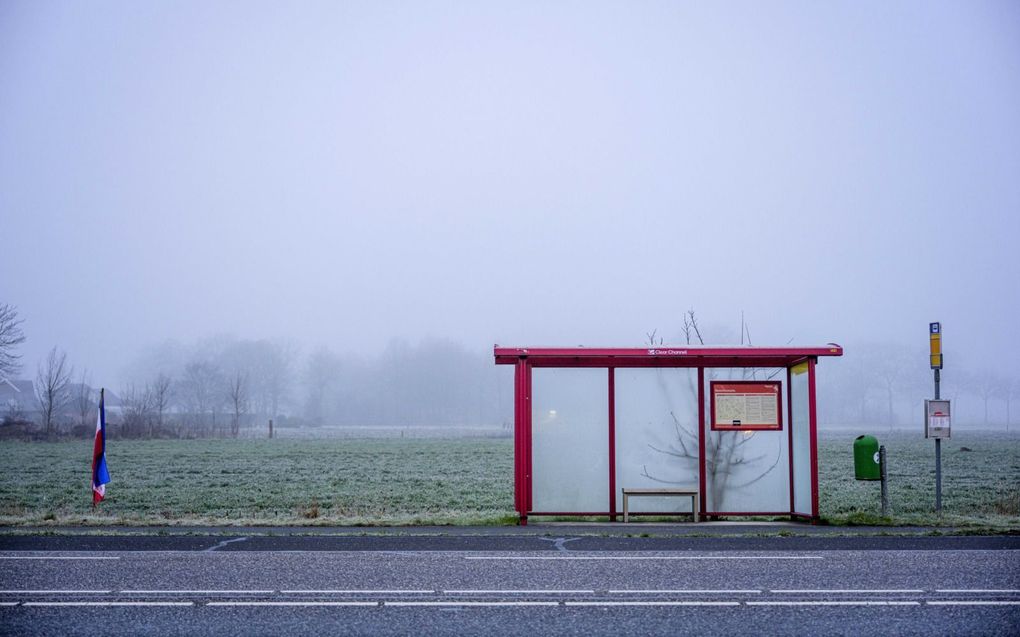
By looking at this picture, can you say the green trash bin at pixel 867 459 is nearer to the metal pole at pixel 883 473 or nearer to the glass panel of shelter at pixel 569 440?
the metal pole at pixel 883 473

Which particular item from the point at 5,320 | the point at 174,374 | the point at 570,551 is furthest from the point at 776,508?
the point at 174,374

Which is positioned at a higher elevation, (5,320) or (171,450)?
(5,320)

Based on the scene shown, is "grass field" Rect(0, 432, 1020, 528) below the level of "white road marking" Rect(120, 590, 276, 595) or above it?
below

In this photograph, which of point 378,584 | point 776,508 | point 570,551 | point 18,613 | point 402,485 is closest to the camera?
point 18,613

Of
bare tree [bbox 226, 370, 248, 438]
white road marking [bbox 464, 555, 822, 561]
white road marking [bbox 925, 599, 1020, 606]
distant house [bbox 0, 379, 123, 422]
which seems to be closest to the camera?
white road marking [bbox 925, 599, 1020, 606]

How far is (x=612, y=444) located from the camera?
15102mm

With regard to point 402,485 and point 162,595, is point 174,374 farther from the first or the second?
point 162,595

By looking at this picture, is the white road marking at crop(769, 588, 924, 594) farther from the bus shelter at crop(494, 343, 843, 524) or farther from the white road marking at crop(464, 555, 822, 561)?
the bus shelter at crop(494, 343, 843, 524)

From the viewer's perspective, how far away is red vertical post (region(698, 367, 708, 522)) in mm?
15062

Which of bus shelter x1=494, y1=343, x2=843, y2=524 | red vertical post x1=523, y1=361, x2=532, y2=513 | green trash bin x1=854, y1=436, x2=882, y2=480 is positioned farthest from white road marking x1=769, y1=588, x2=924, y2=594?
green trash bin x1=854, y1=436, x2=882, y2=480

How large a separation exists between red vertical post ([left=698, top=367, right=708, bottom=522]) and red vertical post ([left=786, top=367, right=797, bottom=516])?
1.37m

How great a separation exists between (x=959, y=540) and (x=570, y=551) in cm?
501

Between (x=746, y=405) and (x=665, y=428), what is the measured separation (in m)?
1.36

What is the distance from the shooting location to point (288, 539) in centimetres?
1230
